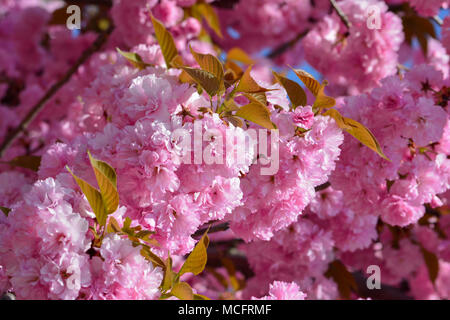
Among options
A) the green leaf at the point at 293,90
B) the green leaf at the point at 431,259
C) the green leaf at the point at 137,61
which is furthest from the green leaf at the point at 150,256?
the green leaf at the point at 431,259

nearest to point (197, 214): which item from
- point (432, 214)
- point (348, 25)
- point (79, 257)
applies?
point (79, 257)

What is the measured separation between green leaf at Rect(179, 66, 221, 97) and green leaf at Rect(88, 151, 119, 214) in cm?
31

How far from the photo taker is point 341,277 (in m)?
2.09

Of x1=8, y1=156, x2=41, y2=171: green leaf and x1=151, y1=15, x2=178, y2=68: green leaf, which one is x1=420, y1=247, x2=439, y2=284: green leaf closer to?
x1=151, y1=15, x2=178, y2=68: green leaf

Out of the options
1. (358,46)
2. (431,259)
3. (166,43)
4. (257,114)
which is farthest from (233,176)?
(431,259)

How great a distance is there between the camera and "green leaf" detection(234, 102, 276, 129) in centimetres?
115

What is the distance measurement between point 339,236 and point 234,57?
81 cm

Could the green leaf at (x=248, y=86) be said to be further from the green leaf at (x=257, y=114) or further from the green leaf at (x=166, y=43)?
the green leaf at (x=166, y=43)

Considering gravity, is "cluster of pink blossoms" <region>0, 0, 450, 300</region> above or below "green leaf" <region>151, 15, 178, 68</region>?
below

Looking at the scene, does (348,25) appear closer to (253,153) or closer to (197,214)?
(253,153)

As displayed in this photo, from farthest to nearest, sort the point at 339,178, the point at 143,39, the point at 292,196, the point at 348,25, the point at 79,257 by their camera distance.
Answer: the point at 143,39 → the point at 348,25 → the point at 339,178 → the point at 292,196 → the point at 79,257

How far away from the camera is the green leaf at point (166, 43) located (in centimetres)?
140

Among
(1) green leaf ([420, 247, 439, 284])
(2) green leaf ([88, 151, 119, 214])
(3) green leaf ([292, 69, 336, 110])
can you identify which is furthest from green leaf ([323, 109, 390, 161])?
(1) green leaf ([420, 247, 439, 284])
